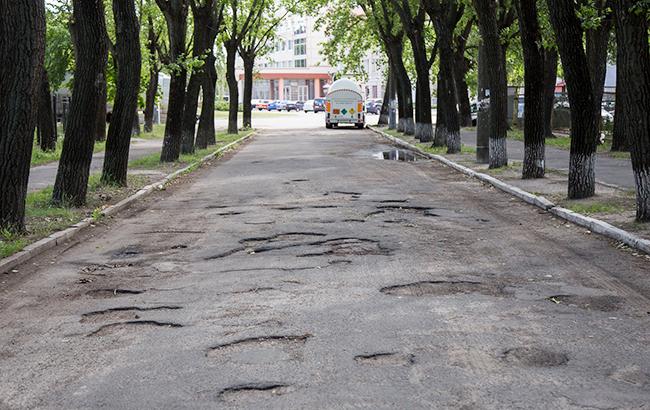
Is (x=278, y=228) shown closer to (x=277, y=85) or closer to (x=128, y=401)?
(x=128, y=401)

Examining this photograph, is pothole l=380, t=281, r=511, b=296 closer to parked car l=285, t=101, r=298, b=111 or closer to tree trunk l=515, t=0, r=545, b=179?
tree trunk l=515, t=0, r=545, b=179

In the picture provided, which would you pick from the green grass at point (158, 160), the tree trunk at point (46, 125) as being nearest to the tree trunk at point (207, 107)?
the green grass at point (158, 160)

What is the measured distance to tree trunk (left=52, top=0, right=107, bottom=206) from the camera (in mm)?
15109

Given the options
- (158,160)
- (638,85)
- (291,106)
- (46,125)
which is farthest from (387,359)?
(291,106)

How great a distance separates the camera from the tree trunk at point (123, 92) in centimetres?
1822

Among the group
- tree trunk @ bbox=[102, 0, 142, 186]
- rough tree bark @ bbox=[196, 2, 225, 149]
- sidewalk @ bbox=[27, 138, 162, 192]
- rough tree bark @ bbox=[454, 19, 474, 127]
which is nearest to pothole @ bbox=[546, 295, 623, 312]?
tree trunk @ bbox=[102, 0, 142, 186]

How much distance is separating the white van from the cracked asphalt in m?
44.0

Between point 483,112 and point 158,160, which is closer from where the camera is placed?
point 483,112

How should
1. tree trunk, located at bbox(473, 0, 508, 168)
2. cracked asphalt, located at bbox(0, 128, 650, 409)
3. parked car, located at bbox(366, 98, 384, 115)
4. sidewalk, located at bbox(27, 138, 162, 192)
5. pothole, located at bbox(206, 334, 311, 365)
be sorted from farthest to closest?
parked car, located at bbox(366, 98, 384, 115)
tree trunk, located at bbox(473, 0, 508, 168)
sidewalk, located at bbox(27, 138, 162, 192)
pothole, located at bbox(206, 334, 311, 365)
cracked asphalt, located at bbox(0, 128, 650, 409)

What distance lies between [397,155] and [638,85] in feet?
59.3

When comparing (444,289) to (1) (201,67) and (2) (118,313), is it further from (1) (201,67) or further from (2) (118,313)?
(1) (201,67)

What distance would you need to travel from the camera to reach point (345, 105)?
2281 inches

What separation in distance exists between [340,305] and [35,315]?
2.46 meters

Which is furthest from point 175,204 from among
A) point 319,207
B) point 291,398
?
point 291,398
